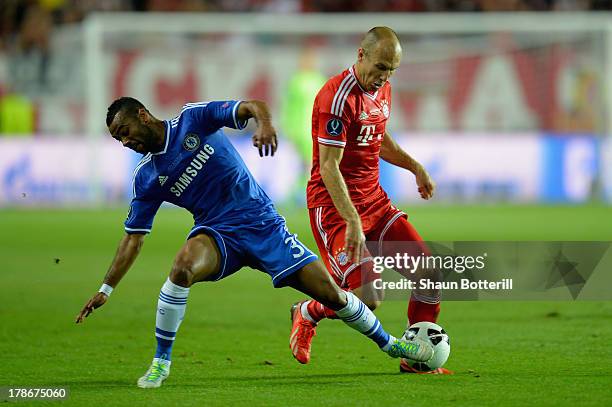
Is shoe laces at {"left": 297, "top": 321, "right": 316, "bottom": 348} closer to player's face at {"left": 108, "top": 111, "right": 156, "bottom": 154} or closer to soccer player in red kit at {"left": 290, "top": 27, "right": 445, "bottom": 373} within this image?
soccer player in red kit at {"left": 290, "top": 27, "right": 445, "bottom": 373}

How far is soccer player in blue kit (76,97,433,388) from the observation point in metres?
6.38

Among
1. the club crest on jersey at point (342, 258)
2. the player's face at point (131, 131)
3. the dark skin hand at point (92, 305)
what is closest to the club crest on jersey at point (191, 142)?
the player's face at point (131, 131)

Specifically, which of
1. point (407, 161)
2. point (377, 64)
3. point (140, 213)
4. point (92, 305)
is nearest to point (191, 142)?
point (140, 213)

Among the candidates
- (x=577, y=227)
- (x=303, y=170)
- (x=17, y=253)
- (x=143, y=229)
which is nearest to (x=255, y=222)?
(x=143, y=229)

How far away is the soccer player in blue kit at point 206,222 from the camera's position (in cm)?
638

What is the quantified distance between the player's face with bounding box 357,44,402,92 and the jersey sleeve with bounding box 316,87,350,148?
0.65 ft

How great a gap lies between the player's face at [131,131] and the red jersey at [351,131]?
1081mm

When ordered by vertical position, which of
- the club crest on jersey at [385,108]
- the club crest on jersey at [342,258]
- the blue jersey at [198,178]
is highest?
the club crest on jersey at [385,108]

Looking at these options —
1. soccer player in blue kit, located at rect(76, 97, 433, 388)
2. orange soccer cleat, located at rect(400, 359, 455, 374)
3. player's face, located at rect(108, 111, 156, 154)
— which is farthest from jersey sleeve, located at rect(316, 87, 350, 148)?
orange soccer cleat, located at rect(400, 359, 455, 374)

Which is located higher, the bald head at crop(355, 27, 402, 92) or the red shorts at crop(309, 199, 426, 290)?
the bald head at crop(355, 27, 402, 92)

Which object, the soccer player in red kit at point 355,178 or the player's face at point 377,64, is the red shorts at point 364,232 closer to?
the soccer player in red kit at point 355,178

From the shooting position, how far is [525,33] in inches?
859

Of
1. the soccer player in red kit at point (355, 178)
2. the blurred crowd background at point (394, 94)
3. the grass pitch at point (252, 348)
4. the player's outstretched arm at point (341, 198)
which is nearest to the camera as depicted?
the grass pitch at point (252, 348)

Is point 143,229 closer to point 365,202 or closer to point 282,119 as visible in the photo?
point 365,202
